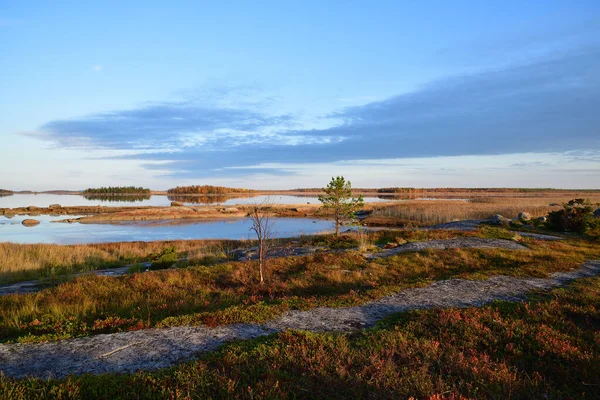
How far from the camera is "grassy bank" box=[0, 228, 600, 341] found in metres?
8.20

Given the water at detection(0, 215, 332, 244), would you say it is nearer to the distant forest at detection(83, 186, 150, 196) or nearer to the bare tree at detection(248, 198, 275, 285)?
the bare tree at detection(248, 198, 275, 285)

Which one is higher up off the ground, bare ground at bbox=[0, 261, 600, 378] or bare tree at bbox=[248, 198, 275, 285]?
bare tree at bbox=[248, 198, 275, 285]

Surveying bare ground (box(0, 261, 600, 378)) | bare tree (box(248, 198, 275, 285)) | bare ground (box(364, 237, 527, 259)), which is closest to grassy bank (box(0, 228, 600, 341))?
bare ground (box(0, 261, 600, 378))

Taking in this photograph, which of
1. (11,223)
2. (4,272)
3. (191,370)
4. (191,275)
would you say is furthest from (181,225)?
(191,370)

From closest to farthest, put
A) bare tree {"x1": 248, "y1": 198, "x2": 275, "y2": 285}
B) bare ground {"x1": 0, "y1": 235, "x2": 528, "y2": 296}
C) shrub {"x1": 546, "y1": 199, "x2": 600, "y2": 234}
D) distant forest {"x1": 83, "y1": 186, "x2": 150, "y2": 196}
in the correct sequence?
1. bare tree {"x1": 248, "y1": 198, "x2": 275, "y2": 285}
2. bare ground {"x1": 0, "y1": 235, "x2": 528, "y2": 296}
3. shrub {"x1": 546, "y1": 199, "x2": 600, "y2": 234}
4. distant forest {"x1": 83, "y1": 186, "x2": 150, "y2": 196}

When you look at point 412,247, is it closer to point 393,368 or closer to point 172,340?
point 393,368

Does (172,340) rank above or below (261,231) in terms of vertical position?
below

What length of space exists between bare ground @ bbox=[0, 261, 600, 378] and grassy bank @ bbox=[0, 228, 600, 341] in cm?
45

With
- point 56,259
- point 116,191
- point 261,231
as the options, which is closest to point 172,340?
point 261,231

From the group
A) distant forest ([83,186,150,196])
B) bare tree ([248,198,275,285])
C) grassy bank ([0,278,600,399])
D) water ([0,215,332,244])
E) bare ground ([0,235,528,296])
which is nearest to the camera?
grassy bank ([0,278,600,399])

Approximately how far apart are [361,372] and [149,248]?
25.7 m

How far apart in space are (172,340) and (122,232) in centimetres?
4002

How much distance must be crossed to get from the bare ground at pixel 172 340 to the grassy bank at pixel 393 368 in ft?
2.01

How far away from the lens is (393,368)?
5488 millimetres
